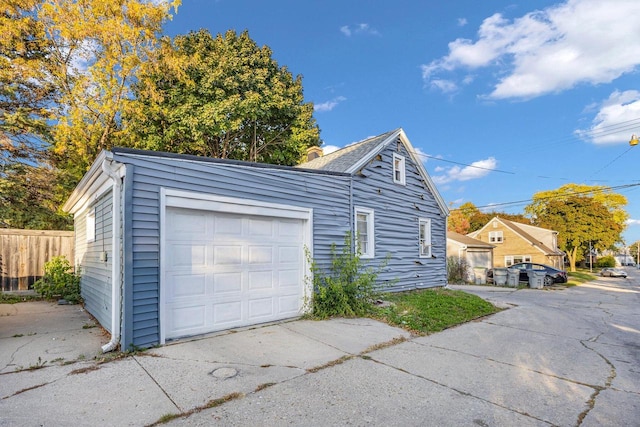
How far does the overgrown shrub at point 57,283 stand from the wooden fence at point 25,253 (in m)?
1.12

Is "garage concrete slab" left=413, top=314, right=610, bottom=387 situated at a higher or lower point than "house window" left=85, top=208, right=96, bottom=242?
lower

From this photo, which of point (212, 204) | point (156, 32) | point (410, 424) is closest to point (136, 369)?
point (212, 204)

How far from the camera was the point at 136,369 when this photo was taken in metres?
4.19

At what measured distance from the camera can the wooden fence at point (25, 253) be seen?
10164 mm

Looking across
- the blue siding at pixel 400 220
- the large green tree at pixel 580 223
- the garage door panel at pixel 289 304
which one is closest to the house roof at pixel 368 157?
the blue siding at pixel 400 220

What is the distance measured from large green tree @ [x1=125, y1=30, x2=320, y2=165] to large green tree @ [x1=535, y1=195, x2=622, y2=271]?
113 ft

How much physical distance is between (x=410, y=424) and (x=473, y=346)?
10.4ft

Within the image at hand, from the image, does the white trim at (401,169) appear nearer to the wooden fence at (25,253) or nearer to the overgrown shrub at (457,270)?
the wooden fence at (25,253)

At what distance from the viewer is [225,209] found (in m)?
6.02

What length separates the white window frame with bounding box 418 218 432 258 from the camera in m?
11.7

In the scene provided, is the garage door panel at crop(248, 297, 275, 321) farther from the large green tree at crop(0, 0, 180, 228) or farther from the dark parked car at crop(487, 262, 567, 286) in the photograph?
the dark parked car at crop(487, 262, 567, 286)

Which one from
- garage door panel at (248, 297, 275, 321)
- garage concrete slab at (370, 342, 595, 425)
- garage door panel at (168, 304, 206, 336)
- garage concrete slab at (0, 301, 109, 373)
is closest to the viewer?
garage concrete slab at (370, 342, 595, 425)

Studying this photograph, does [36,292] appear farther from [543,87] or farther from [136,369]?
[543,87]

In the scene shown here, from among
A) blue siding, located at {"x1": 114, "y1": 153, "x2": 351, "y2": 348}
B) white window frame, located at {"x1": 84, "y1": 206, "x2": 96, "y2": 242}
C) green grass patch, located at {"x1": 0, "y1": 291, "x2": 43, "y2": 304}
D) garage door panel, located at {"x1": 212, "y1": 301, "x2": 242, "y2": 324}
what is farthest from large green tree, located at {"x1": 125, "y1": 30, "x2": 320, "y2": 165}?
garage door panel, located at {"x1": 212, "y1": 301, "x2": 242, "y2": 324}
